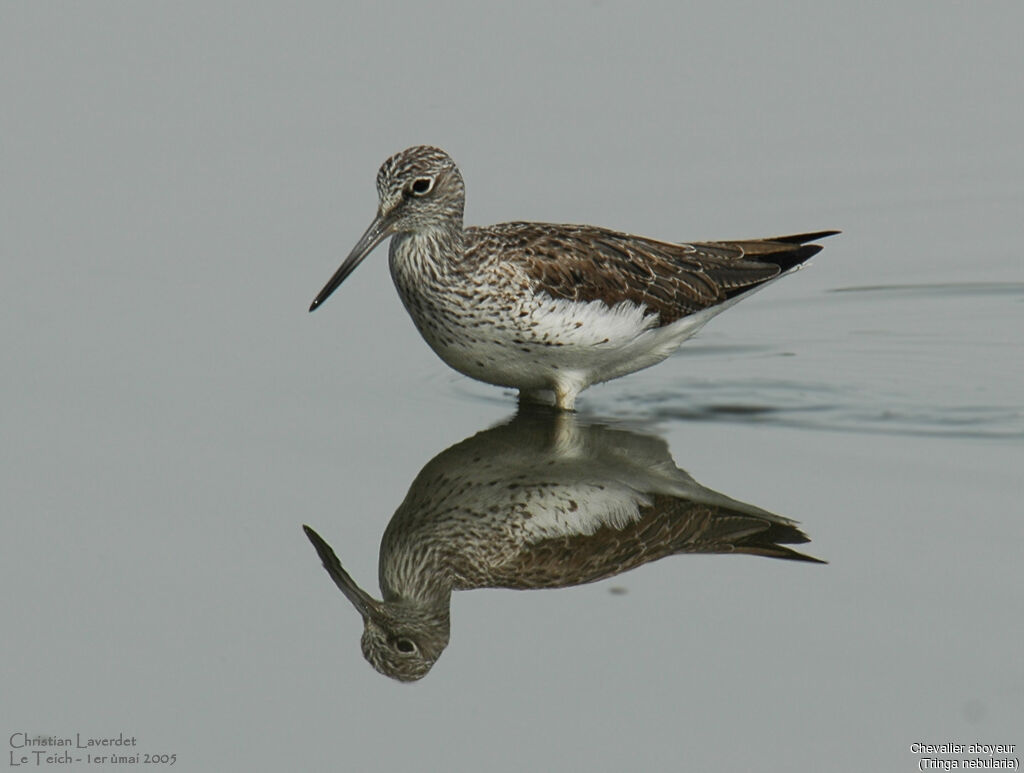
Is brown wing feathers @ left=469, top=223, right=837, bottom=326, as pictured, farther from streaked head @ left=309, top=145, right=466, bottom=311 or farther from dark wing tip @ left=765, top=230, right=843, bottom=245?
streaked head @ left=309, top=145, right=466, bottom=311

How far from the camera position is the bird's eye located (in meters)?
14.7

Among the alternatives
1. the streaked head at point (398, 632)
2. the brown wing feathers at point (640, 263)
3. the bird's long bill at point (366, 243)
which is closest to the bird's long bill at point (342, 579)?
the streaked head at point (398, 632)

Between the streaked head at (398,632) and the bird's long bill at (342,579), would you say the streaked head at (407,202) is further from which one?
the streaked head at (398,632)

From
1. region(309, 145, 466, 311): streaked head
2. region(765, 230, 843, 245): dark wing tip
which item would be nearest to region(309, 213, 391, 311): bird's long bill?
region(309, 145, 466, 311): streaked head

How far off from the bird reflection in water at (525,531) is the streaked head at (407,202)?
1865mm

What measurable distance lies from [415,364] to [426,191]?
1.98 m

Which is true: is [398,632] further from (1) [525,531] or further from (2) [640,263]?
(2) [640,263]

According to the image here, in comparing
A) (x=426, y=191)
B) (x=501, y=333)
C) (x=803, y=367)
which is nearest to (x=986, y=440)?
(x=803, y=367)

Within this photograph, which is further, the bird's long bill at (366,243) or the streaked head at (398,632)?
the bird's long bill at (366,243)

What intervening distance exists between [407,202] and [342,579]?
13.2 ft

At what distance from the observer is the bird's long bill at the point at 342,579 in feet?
37.6

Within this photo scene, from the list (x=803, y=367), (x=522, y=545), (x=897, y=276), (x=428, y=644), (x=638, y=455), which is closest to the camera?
(x=428, y=644)

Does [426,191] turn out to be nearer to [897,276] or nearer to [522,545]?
[522,545]

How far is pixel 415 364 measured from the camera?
16.1m
